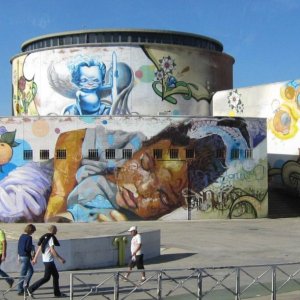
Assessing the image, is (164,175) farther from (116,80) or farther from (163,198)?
(116,80)

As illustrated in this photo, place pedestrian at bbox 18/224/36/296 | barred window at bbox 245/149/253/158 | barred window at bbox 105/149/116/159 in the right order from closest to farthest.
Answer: pedestrian at bbox 18/224/36/296, barred window at bbox 105/149/116/159, barred window at bbox 245/149/253/158

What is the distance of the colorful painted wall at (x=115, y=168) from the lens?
35.5 meters

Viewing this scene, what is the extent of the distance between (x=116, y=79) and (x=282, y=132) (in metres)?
13.4

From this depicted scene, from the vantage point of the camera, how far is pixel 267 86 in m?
45.1

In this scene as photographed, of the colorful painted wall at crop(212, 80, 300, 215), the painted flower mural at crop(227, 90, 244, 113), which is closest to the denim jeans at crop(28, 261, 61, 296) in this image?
the colorful painted wall at crop(212, 80, 300, 215)

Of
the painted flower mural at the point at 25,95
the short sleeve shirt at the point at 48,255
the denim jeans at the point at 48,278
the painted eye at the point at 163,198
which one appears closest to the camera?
the denim jeans at the point at 48,278

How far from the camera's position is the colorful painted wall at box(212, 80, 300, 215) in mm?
43125

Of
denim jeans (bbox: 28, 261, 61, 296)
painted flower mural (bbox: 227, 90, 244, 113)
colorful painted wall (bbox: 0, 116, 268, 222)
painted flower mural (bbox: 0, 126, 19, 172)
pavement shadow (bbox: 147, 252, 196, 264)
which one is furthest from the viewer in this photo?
painted flower mural (bbox: 227, 90, 244, 113)

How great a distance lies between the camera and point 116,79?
4612 cm

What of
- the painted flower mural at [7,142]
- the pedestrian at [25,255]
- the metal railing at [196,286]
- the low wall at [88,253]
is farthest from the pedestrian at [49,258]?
the painted flower mural at [7,142]

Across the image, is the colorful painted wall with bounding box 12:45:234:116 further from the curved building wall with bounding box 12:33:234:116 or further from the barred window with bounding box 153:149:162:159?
the barred window with bounding box 153:149:162:159

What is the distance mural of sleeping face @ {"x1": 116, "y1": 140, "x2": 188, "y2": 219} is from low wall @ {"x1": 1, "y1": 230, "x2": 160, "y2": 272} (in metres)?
16.0

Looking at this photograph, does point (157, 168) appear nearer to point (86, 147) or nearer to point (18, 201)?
point (86, 147)

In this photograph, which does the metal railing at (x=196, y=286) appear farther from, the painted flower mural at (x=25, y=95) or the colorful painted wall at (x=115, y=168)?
the painted flower mural at (x=25, y=95)
